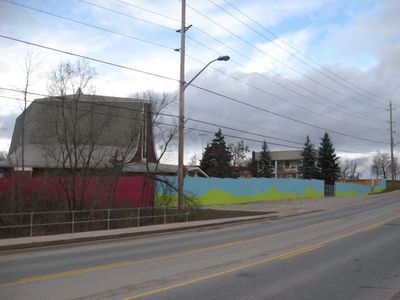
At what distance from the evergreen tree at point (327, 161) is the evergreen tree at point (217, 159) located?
1596 centimetres

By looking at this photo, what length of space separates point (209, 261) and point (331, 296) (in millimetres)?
4502

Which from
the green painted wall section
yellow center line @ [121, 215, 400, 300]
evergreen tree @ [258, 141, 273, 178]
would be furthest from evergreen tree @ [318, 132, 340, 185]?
yellow center line @ [121, 215, 400, 300]

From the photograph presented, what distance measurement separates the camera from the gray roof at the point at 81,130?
27202 mm

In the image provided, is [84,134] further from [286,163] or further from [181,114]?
[286,163]

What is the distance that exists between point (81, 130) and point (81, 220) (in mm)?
8140

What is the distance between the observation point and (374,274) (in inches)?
432

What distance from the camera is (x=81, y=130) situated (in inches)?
1159

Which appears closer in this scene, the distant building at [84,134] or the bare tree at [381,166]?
the distant building at [84,134]

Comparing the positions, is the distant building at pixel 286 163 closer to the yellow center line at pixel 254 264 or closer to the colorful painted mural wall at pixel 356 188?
the colorful painted mural wall at pixel 356 188

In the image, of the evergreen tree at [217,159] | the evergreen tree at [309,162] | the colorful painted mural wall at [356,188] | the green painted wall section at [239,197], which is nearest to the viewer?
the green painted wall section at [239,197]

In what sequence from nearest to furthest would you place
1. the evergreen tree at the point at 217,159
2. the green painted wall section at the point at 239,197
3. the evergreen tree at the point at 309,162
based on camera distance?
the green painted wall section at the point at 239,197 < the evergreen tree at the point at 217,159 < the evergreen tree at the point at 309,162

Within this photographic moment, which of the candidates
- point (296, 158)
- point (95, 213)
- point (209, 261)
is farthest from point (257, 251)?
point (296, 158)

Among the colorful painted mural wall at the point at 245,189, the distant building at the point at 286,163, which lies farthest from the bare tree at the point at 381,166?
the colorful painted mural wall at the point at 245,189

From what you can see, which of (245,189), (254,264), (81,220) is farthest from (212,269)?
(245,189)
